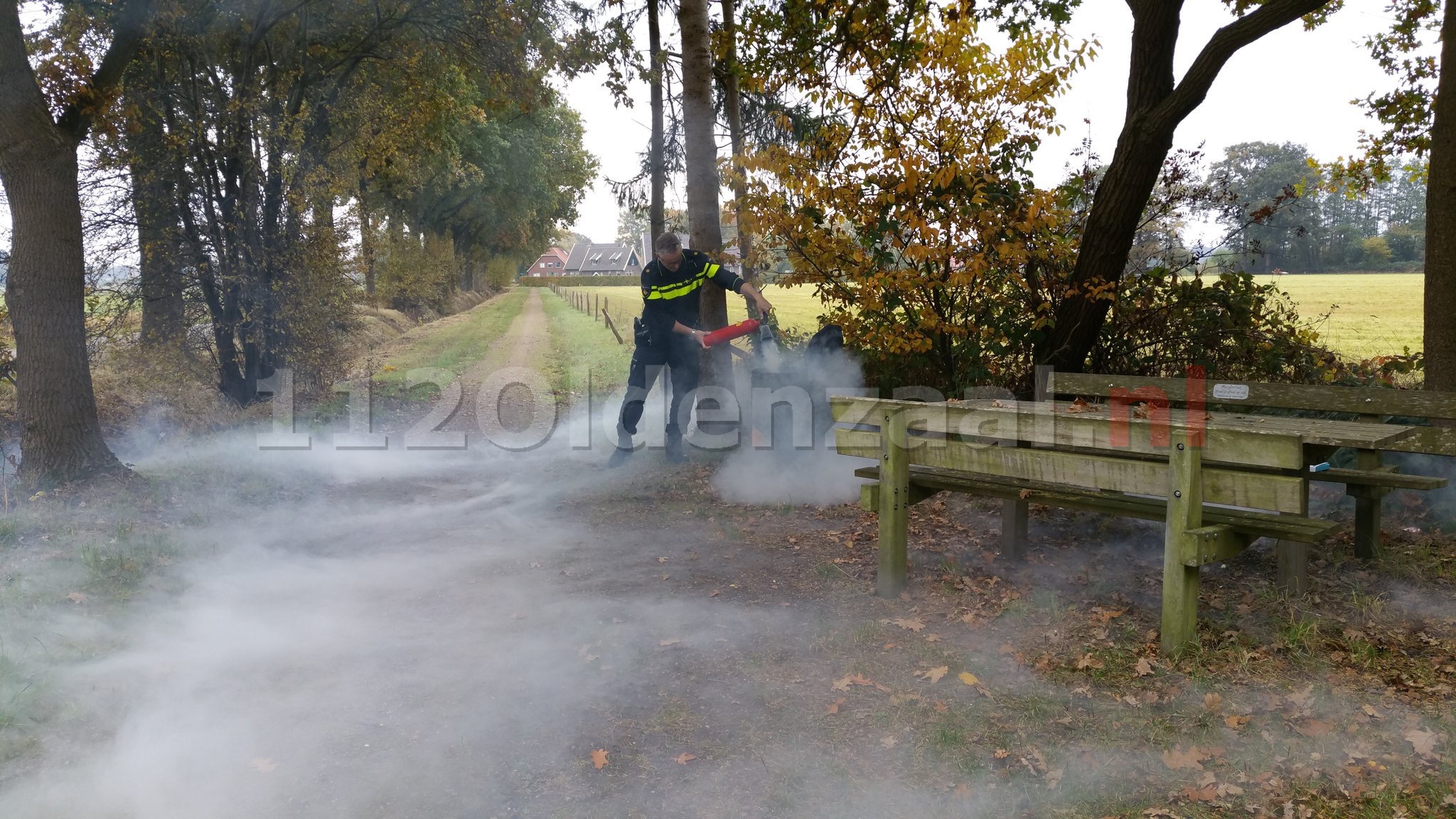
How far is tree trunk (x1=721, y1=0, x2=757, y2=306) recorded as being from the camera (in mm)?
8805

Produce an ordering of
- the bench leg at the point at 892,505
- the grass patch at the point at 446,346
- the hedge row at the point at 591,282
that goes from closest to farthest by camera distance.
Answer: the bench leg at the point at 892,505, the grass patch at the point at 446,346, the hedge row at the point at 591,282

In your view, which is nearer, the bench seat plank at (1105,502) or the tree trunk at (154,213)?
the bench seat plank at (1105,502)

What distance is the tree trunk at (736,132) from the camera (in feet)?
28.9

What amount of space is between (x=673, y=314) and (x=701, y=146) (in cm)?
213

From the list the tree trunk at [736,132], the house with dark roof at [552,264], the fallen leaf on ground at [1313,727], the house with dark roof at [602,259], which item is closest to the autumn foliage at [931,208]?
the tree trunk at [736,132]

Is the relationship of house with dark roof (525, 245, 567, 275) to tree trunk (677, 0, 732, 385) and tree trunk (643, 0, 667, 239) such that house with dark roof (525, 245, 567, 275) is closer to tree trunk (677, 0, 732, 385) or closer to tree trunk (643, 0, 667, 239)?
tree trunk (643, 0, 667, 239)

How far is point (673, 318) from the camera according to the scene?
8.57 metres

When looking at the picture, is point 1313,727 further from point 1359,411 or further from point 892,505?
point 1359,411

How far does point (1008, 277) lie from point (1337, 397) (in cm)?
318

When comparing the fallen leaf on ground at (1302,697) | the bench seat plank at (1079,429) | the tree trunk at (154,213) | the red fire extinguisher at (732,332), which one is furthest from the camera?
the tree trunk at (154,213)

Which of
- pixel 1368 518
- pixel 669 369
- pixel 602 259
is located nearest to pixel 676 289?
pixel 669 369

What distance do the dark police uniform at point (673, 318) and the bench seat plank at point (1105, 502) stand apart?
318cm

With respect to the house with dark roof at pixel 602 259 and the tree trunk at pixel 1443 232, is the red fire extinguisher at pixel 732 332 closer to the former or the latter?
the tree trunk at pixel 1443 232

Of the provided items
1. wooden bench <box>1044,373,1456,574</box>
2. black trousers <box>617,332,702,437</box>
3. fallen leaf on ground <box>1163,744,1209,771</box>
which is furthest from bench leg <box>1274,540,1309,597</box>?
black trousers <box>617,332,702,437</box>
